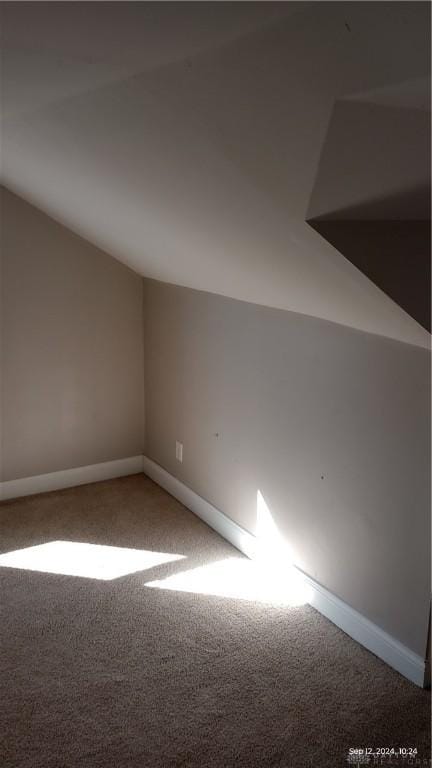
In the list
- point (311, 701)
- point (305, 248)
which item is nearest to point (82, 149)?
point (305, 248)

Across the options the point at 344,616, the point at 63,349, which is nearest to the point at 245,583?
the point at 344,616

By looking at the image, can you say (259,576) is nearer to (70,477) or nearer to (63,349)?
(70,477)

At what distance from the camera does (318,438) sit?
2.45 m

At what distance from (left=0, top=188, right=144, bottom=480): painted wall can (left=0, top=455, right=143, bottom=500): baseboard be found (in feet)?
0.12

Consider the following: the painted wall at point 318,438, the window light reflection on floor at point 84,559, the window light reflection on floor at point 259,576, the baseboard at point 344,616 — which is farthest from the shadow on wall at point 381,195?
the window light reflection on floor at point 84,559

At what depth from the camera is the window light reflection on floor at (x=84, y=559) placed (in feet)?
9.26

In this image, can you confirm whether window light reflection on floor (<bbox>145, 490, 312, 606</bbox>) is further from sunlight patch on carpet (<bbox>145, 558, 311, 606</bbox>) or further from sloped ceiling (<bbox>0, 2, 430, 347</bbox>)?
sloped ceiling (<bbox>0, 2, 430, 347</bbox>)

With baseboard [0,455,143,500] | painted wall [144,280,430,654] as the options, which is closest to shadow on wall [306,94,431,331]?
painted wall [144,280,430,654]

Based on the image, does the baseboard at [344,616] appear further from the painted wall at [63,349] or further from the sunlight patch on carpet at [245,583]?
the painted wall at [63,349]

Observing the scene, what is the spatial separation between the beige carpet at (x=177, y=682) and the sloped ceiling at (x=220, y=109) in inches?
46.0

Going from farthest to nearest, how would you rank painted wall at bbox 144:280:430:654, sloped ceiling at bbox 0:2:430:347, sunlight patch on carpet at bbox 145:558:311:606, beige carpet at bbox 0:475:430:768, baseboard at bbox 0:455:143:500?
→ baseboard at bbox 0:455:143:500 → sunlight patch on carpet at bbox 145:558:311:606 → painted wall at bbox 144:280:430:654 → beige carpet at bbox 0:475:430:768 → sloped ceiling at bbox 0:2:430:347

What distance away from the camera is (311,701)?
6.72 feet

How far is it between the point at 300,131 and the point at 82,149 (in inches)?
35.9

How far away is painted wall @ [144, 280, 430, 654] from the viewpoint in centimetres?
209
